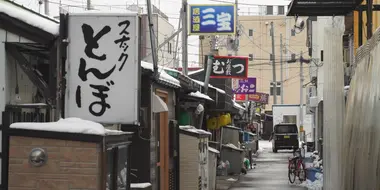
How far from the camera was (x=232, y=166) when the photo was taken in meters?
24.4

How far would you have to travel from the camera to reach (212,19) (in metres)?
20.9

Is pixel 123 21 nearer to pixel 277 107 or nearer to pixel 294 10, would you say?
pixel 294 10

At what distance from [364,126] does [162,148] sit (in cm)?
482

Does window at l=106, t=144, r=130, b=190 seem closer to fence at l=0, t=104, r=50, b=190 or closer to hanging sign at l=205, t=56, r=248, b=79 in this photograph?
fence at l=0, t=104, r=50, b=190

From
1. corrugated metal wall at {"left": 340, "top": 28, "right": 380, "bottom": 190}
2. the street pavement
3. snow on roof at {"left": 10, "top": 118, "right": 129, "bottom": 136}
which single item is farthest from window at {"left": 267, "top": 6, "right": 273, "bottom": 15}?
snow on roof at {"left": 10, "top": 118, "right": 129, "bottom": 136}

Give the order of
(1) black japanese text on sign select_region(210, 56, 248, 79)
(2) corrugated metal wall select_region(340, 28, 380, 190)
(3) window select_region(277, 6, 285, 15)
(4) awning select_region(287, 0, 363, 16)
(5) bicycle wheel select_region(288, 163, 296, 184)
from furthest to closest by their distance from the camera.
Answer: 1. (3) window select_region(277, 6, 285, 15)
2. (1) black japanese text on sign select_region(210, 56, 248, 79)
3. (5) bicycle wheel select_region(288, 163, 296, 184)
4. (4) awning select_region(287, 0, 363, 16)
5. (2) corrugated metal wall select_region(340, 28, 380, 190)

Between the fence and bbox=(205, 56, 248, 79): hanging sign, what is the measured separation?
14.9 meters

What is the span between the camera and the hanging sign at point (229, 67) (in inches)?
922

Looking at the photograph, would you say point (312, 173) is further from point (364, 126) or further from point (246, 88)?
point (246, 88)

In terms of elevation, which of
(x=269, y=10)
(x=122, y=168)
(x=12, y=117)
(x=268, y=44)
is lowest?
(x=122, y=168)

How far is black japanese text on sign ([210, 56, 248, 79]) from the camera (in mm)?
23422

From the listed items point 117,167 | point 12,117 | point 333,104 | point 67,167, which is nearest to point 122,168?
point 117,167

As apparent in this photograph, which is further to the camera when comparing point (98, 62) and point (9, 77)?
point (9, 77)

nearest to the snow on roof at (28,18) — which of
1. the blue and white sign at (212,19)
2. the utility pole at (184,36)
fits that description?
the utility pole at (184,36)
